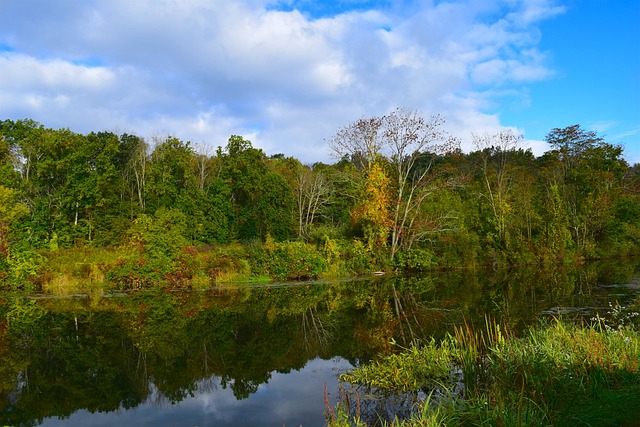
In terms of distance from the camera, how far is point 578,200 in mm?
38469

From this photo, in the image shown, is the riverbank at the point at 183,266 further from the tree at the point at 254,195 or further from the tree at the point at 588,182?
the tree at the point at 588,182

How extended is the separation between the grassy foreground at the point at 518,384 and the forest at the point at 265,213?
15.6m

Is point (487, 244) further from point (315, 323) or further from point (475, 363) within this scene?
point (475, 363)

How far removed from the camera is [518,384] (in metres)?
6.00

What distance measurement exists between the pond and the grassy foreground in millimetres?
1103

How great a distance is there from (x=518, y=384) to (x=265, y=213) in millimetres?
27969

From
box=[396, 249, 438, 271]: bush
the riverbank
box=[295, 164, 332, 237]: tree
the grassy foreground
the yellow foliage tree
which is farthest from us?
box=[295, 164, 332, 237]: tree

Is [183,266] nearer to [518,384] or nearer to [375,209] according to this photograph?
[375,209]

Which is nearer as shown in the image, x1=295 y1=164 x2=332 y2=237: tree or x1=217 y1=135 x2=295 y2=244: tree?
x1=217 y1=135 x2=295 y2=244: tree

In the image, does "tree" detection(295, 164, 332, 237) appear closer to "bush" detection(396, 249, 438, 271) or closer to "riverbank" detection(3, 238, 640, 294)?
"riverbank" detection(3, 238, 640, 294)

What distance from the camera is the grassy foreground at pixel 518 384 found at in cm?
476

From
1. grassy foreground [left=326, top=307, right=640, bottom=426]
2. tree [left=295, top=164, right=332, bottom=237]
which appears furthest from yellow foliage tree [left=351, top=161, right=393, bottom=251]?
grassy foreground [left=326, top=307, right=640, bottom=426]

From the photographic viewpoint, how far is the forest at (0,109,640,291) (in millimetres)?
21172

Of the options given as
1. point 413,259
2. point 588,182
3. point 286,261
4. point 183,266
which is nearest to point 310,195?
point 413,259
